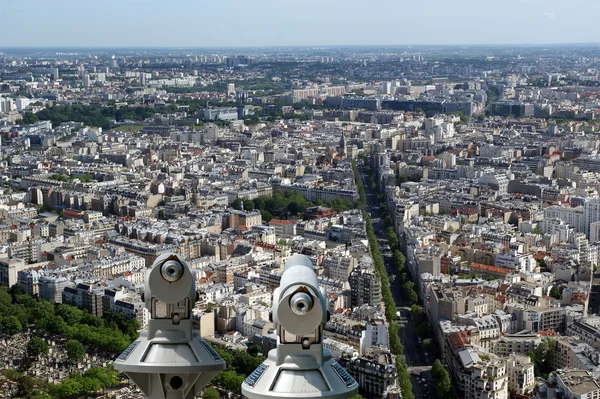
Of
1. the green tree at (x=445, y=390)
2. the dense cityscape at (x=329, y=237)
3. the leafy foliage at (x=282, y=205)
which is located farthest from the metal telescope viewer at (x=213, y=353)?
the leafy foliage at (x=282, y=205)

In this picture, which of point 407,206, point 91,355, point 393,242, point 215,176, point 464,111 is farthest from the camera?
point 464,111

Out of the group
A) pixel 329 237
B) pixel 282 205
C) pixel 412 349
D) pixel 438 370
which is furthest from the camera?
pixel 282 205

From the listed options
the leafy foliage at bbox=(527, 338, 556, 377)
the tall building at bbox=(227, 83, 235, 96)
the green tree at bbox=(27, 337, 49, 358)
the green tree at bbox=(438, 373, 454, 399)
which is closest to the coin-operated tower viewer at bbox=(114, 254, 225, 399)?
the green tree at bbox=(438, 373, 454, 399)

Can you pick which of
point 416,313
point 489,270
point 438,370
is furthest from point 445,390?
point 489,270

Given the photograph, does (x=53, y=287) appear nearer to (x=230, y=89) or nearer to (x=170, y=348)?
(x=170, y=348)

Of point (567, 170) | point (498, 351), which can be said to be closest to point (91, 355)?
point (498, 351)

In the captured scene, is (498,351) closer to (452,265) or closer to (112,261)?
(452,265)

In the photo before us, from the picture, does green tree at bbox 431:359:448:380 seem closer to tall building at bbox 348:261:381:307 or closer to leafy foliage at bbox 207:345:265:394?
leafy foliage at bbox 207:345:265:394
